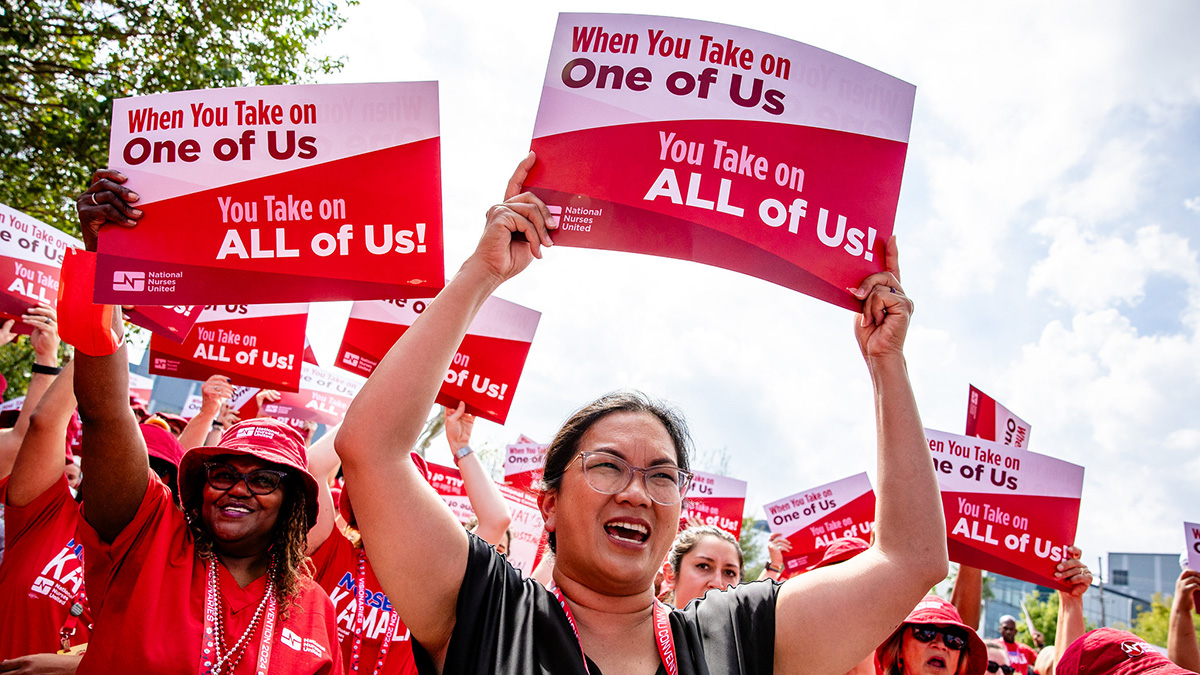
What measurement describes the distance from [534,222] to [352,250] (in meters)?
0.94

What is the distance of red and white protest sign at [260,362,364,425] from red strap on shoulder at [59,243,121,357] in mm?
5100

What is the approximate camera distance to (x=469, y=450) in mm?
4570

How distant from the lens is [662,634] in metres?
1.83

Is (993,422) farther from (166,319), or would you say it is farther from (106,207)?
(106,207)

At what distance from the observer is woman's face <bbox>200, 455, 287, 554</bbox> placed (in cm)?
278

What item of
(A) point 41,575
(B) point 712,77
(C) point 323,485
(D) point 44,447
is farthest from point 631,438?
(A) point 41,575

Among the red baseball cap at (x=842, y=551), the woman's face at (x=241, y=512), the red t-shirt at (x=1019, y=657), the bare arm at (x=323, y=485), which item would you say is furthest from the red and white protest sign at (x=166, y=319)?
the red t-shirt at (x=1019, y=657)

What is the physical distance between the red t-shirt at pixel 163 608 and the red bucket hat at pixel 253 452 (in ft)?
0.96

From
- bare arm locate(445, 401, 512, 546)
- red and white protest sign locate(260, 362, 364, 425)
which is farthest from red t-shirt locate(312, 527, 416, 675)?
red and white protest sign locate(260, 362, 364, 425)

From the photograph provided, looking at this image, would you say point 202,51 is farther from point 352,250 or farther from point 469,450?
point 352,250

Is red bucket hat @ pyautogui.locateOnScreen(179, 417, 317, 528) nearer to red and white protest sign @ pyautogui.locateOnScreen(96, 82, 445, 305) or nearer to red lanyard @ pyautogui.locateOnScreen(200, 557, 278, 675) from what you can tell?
red lanyard @ pyautogui.locateOnScreen(200, 557, 278, 675)

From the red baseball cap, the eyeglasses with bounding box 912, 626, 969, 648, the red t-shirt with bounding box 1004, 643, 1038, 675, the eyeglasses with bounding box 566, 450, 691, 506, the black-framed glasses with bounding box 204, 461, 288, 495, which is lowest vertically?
the red t-shirt with bounding box 1004, 643, 1038, 675

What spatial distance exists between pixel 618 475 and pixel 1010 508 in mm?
→ 3739

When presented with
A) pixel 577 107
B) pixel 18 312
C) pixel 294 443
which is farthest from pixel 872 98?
pixel 18 312
